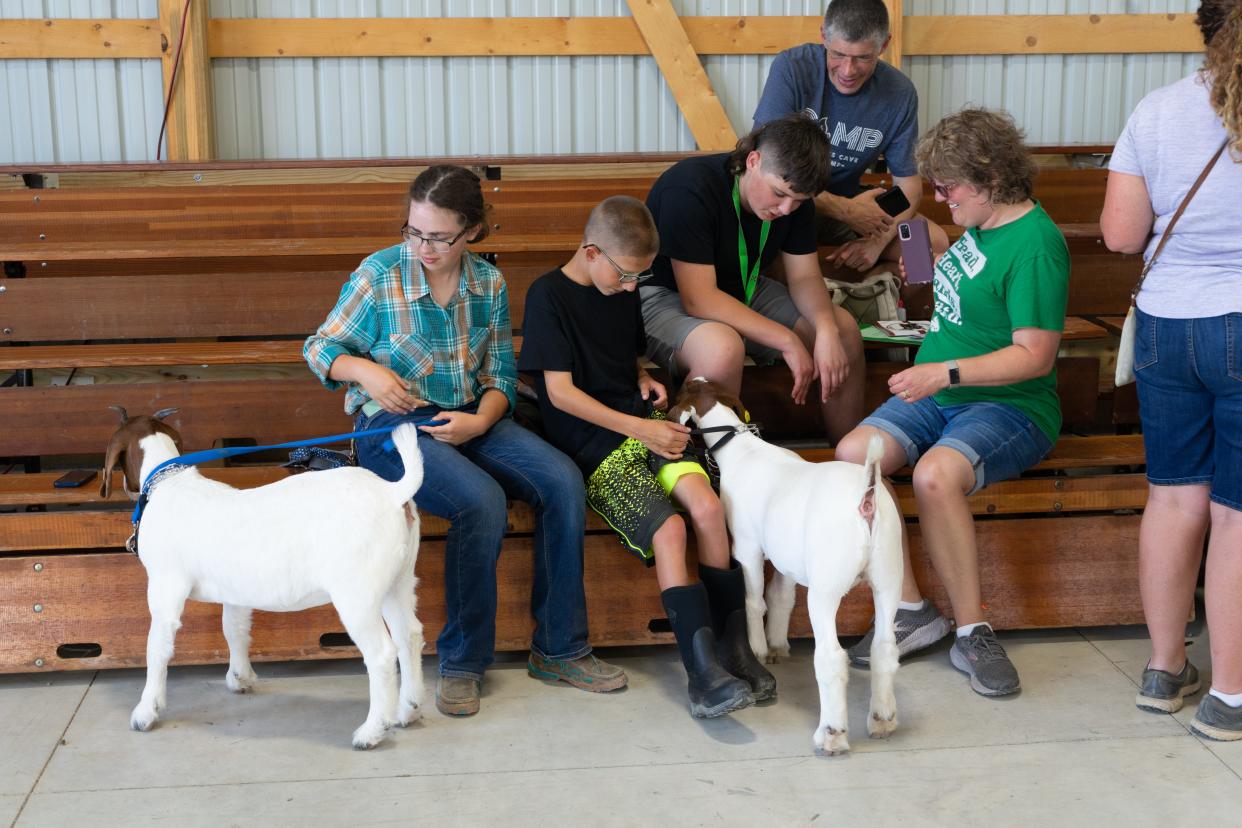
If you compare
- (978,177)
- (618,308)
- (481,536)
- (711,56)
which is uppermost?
(711,56)

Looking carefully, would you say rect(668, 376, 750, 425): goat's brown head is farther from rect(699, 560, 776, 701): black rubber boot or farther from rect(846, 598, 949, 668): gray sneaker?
rect(846, 598, 949, 668): gray sneaker

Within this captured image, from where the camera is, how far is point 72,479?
3189mm

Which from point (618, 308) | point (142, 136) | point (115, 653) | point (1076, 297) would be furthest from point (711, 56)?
point (115, 653)

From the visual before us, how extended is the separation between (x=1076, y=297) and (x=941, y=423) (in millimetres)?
1531

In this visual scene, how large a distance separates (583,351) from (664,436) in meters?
0.31

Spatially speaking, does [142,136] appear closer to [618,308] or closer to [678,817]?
[618,308]

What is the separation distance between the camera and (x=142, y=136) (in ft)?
18.4

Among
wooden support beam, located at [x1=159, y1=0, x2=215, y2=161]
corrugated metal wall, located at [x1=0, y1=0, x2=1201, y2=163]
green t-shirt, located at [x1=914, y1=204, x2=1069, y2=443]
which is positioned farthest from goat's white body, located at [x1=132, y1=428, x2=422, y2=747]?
corrugated metal wall, located at [x1=0, y1=0, x2=1201, y2=163]

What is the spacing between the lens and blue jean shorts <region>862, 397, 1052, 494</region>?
9.89 ft

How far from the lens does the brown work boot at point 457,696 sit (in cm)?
288

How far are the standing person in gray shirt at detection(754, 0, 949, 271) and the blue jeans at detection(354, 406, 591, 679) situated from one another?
4.82 ft

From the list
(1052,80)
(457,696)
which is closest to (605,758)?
(457,696)

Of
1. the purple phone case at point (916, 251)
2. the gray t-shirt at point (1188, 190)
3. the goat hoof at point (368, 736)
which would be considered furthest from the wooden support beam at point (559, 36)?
the goat hoof at point (368, 736)

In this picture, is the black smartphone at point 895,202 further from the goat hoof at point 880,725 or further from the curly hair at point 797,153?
the goat hoof at point 880,725
